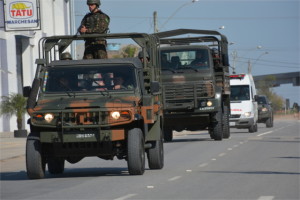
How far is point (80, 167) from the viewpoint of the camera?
64.2 ft

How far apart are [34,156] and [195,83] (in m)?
11.6

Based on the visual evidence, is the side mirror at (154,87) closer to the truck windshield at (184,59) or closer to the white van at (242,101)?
the truck windshield at (184,59)

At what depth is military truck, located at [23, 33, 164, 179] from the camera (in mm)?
15023

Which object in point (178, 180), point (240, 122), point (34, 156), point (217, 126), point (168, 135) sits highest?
point (34, 156)

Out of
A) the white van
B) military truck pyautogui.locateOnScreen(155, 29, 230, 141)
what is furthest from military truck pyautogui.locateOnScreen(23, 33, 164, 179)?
the white van

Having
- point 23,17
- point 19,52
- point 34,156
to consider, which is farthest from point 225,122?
point 19,52

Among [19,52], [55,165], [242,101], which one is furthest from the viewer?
[19,52]

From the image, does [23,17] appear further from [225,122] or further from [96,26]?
[96,26]

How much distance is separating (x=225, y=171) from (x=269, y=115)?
34.8 meters

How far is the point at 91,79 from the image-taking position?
16125 millimetres

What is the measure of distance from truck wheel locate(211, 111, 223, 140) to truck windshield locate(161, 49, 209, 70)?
5.57 ft

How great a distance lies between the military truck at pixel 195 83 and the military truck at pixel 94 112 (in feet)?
30.6

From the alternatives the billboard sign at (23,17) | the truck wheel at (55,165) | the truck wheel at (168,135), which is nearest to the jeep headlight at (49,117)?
the truck wheel at (55,165)

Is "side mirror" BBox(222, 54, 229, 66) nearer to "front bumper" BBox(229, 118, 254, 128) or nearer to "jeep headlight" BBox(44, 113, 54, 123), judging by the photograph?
"front bumper" BBox(229, 118, 254, 128)
